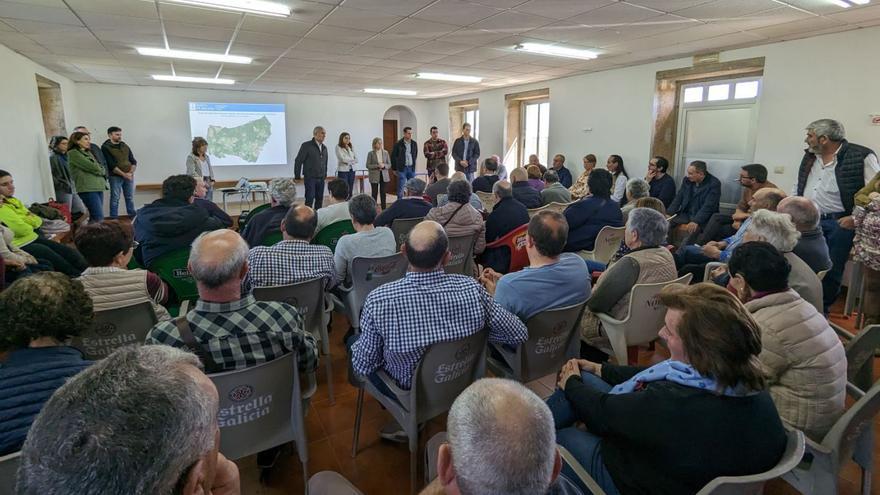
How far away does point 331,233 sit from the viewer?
11.7 feet

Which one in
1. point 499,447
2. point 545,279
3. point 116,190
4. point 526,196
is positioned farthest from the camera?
point 116,190

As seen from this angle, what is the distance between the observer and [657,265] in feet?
7.98

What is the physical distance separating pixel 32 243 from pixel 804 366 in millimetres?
4861

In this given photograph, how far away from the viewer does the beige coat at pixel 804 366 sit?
1.55 meters

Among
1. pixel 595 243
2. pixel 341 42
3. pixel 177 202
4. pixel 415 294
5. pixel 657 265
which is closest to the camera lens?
pixel 415 294

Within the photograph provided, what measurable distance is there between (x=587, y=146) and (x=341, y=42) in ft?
15.0

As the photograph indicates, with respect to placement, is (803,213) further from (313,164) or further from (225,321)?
(313,164)

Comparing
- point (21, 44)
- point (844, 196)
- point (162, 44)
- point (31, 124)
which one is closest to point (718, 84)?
point (844, 196)

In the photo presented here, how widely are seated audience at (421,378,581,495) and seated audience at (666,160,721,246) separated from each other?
523 centimetres

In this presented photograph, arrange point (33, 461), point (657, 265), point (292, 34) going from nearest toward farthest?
point (33, 461), point (657, 265), point (292, 34)

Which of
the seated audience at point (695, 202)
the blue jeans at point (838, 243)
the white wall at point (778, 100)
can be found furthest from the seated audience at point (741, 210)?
the white wall at point (778, 100)

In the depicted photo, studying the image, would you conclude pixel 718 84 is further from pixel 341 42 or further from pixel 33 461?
pixel 33 461

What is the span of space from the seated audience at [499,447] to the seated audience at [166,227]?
9.18ft

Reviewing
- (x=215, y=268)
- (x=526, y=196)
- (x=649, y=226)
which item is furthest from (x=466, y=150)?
(x=215, y=268)
